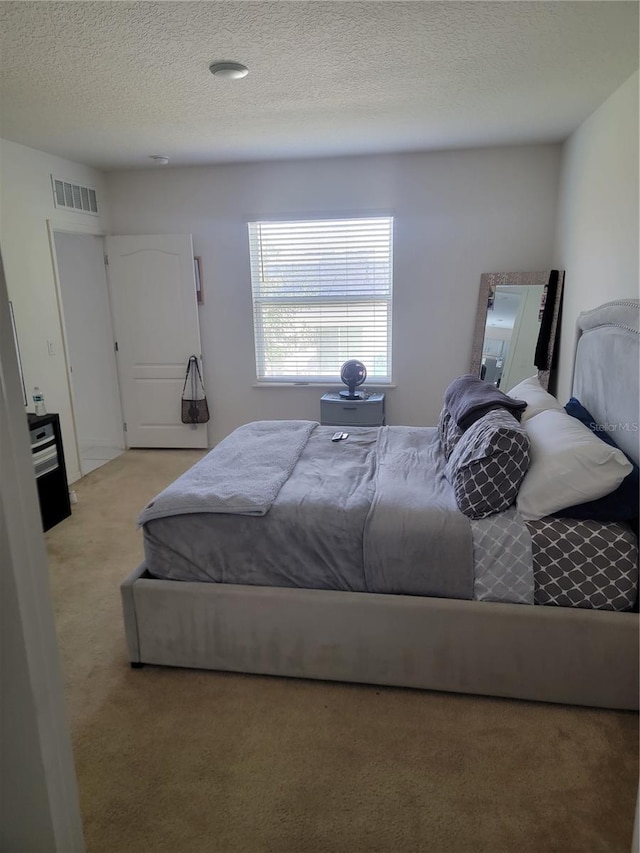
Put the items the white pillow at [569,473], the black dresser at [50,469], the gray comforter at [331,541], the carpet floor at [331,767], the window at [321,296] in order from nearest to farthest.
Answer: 1. the carpet floor at [331,767]
2. the white pillow at [569,473]
3. the gray comforter at [331,541]
4. the black dresser at [50,469]
5. the window at [321,296]

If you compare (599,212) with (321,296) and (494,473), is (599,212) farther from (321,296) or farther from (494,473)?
(321,296)

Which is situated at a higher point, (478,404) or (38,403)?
(478,404)

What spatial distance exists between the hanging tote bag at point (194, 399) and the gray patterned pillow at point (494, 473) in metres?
3.40

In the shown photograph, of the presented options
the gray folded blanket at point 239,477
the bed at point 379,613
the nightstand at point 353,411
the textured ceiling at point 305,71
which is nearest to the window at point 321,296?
the nightstand at point 353,411

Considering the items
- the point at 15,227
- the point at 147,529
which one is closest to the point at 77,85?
the point at 15,227

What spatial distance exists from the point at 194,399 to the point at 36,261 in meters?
1.76

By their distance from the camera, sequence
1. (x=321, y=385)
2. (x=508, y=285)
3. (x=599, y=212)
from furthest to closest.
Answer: (x=321, y=385)
(x=508, y=285)
(x=599, y=212)

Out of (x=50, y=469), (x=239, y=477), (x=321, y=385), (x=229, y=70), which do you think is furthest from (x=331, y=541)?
(x=321, y=385)

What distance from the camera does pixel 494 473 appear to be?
6.86 feet

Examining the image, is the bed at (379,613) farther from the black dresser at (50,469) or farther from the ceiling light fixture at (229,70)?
the ceiling light fixture at (229,70)

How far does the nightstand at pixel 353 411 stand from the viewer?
4.61 metres

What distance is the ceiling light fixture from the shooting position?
2.55 m

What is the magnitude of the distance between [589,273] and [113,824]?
3712 millimetres

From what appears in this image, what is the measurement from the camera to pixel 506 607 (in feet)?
6.55
